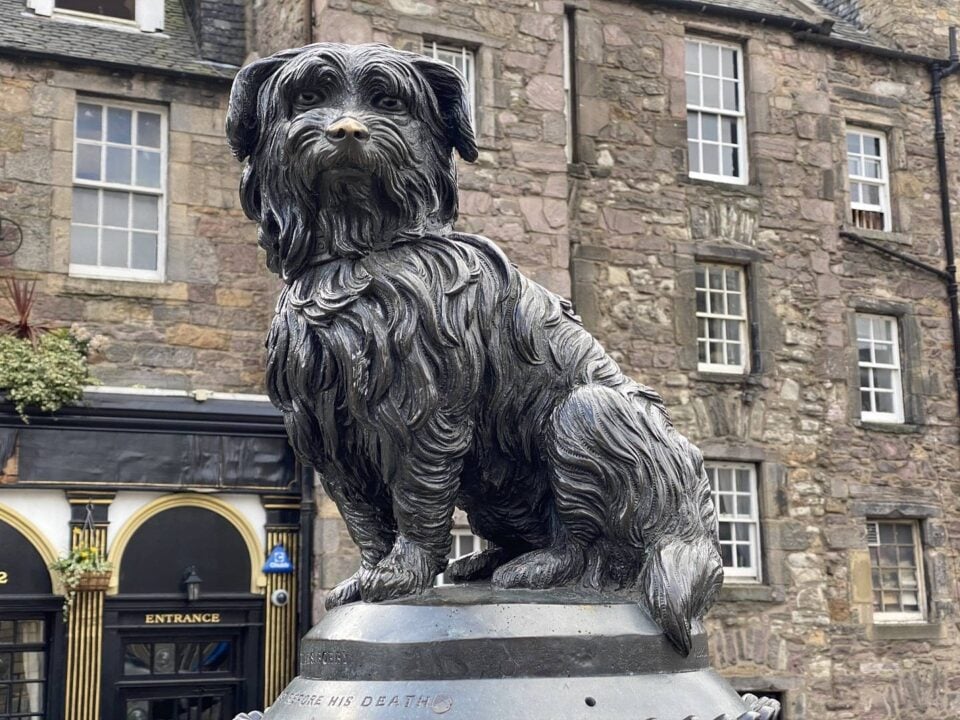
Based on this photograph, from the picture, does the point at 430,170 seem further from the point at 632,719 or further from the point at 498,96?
the point at 498,96

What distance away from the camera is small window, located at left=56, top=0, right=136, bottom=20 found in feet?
46.5

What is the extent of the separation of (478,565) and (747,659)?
1124 centimetres

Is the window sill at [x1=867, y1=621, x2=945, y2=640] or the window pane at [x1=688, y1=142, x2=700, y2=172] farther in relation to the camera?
the window pane at [x1=688, y1=142, x2=700, y2=172]

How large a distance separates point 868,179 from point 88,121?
958cm

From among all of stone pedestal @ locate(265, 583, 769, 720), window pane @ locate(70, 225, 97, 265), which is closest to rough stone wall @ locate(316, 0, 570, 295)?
window pane @ locate(70, 225, 97, 265)

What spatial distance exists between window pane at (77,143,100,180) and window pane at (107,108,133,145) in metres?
0.20

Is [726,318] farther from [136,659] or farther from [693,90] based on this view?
[136,659]

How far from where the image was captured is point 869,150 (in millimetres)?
17562

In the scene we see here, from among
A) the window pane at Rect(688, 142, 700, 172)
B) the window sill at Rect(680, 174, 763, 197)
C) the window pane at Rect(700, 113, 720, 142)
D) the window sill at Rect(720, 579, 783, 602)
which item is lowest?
the window sill at Rect(720, 579, 783, 602)

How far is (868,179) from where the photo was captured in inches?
686

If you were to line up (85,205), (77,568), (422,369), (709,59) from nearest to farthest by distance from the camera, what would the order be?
(422,369), (77,568), (85,205), (709,59)

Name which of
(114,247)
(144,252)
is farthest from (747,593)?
Answer: (114,247)

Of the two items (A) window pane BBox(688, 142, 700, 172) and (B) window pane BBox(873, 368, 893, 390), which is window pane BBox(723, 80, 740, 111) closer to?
(A) window pane BBox(688, 142, 700, 172)

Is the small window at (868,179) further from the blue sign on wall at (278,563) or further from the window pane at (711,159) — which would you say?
the blue sign on wall at (278,563)
